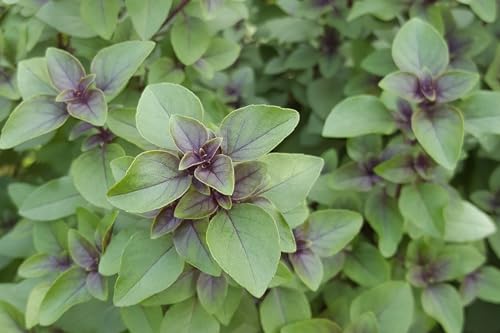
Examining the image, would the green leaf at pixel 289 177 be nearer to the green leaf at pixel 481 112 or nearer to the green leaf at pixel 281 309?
the green leaf at pixel 281 309

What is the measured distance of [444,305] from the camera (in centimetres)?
118

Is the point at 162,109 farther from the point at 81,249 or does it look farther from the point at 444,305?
the point at 444,305

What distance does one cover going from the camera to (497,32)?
150cm

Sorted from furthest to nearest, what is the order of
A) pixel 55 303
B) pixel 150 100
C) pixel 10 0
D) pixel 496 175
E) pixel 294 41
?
pixel 294 41, pixel 496 175, pixel 10 0, pixel 55 303, pixel 150 100

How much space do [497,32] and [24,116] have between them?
Result: 40.4 inches

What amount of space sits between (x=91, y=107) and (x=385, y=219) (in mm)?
526

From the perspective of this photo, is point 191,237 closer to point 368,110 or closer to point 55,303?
point 55,303

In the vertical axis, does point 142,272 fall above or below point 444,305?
above

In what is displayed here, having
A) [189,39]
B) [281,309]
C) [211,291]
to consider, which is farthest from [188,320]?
[189,39]

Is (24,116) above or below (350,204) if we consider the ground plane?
above

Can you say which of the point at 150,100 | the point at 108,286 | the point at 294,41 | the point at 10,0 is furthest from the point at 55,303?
the point at 294,41

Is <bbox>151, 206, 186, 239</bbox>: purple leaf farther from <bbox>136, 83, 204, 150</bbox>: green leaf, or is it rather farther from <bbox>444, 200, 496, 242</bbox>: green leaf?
<bbox>444, 200, 496, 242</bbox>: green leaf

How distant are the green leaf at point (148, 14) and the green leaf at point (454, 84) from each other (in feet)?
1.45

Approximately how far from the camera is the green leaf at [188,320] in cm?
95
